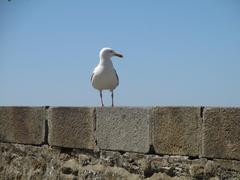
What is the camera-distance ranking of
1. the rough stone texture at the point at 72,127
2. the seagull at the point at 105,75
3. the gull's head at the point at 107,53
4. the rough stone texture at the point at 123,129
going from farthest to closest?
the gull's head at the point at 107,53, the seagull at the point at 105,75, the rough stone texture at the point at 72,127, the rough stone texture at the point at 123,129

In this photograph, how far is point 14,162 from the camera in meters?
6.69

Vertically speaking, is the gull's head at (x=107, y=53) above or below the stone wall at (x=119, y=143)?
above

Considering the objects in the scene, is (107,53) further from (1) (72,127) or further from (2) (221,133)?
(2) (221,133)

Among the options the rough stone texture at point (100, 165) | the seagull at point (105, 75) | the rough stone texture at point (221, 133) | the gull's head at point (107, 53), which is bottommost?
the rough stone texture at point (100, 165)

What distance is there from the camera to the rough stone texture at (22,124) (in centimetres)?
641

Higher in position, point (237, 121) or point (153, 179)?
point (237, 121)

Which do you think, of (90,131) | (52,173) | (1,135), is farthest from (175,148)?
(1,135)

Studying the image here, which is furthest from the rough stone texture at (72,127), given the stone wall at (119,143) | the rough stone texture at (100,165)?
the rough stone texture at (100,165)

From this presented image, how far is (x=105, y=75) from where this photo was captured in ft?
21.9

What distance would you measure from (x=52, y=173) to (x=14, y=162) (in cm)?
88

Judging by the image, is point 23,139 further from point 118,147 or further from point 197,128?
point 197,128

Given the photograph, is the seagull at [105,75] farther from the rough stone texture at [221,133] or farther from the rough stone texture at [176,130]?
the rough stone texture at [221,133]

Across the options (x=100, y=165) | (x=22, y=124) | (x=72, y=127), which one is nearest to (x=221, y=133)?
(x=100, y=165)

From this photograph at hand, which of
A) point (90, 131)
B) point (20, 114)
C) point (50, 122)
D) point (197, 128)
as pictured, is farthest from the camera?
point (20, 114)
